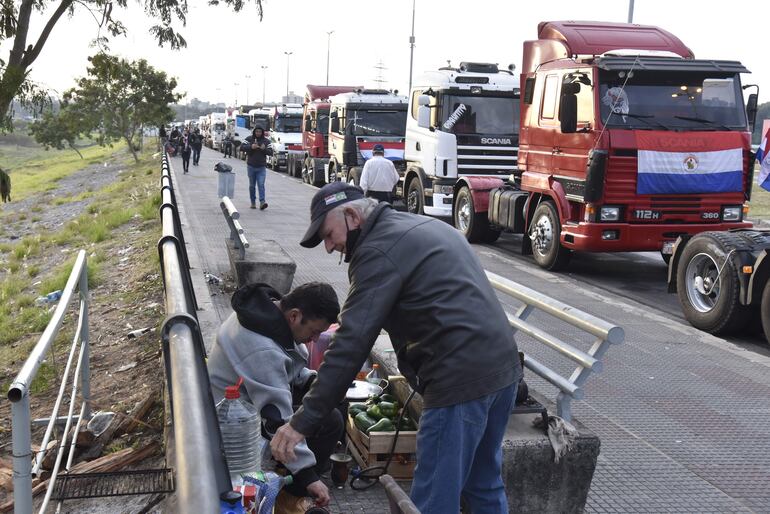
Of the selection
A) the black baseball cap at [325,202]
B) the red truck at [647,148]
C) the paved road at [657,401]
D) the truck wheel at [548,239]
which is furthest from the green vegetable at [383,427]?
the truck wheel at [548,239]

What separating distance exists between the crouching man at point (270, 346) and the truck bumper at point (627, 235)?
7.81m

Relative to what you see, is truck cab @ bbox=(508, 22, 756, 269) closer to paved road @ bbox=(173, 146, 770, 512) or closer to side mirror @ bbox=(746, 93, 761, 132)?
side mirror @ bbox=(746, 93, 761, 132)

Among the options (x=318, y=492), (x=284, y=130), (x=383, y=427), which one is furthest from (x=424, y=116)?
(x=284, y=130)

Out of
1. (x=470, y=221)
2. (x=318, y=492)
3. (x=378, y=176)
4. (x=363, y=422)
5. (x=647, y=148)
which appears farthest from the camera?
(x=378, y=176)

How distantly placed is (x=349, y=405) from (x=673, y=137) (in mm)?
7571

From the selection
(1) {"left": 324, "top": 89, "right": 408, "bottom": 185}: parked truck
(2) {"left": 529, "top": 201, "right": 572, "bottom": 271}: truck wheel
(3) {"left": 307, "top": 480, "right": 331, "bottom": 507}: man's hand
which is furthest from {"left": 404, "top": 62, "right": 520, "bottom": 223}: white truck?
(3) {"left": 307, "top": 480, "right": 331, "bottom": 507}: man's hand

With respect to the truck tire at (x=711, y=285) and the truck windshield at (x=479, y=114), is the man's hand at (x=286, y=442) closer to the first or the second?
the truck tire at (x=711, y=285)

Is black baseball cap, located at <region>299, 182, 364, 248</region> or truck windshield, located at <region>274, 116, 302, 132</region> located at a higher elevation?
black baseball cap, located at <region>299, 182, 364, 248</region>

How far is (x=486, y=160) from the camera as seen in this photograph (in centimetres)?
1662

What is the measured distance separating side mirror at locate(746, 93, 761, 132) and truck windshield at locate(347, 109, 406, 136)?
12.3m

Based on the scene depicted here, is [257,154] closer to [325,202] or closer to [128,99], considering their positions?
[325,202]

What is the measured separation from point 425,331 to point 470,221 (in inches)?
488

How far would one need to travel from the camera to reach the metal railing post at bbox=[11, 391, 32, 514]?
2723 mm

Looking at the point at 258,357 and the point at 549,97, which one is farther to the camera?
the point at 549,97
